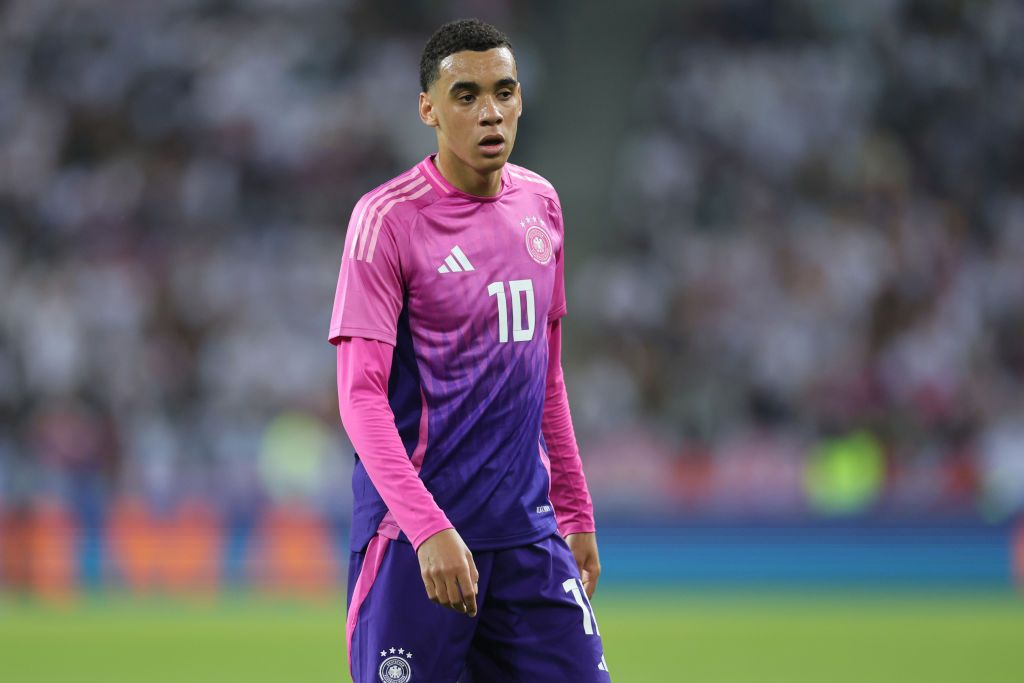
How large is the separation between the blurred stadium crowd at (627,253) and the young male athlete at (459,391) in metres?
9.81

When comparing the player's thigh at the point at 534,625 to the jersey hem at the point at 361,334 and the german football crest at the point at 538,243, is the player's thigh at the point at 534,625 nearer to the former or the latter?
the jersey hem at the point at 361,334

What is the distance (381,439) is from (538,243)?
72 cm

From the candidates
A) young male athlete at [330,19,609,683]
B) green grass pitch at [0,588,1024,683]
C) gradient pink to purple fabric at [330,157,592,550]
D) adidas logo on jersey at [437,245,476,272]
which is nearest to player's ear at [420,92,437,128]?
young male athlete at [330,19,609,683]

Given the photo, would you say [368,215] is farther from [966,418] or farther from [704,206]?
[704,206]

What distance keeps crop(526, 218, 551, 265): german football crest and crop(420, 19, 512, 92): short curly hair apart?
458 millimetres

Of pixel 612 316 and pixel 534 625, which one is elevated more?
pixel 612 316

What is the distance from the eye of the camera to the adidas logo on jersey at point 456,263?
3.83m

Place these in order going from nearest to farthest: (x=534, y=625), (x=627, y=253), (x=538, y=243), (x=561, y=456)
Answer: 1. (x=534, y=625)
2. (x=538, y=243)
3. (x=561, y=456)
4. (x=627, y=253)

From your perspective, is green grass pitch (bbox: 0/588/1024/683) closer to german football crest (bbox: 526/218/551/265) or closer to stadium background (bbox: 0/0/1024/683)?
stadium background (bbox: 0/0/1024/683)

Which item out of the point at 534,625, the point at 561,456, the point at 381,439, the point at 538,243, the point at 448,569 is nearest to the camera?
the point at 448,569

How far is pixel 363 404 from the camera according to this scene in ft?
12.0

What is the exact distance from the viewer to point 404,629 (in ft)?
12.4

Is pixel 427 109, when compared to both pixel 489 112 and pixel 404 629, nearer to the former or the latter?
pixel 489 112

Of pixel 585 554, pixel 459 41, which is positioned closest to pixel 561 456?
pixel 585 554
